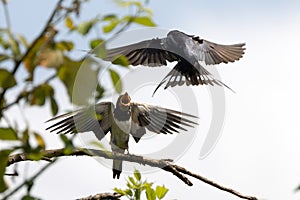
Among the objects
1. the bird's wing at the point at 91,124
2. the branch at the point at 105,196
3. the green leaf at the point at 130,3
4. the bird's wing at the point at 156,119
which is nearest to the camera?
the green leaf at the point at 130,3

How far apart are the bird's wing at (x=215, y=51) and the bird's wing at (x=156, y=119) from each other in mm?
1816

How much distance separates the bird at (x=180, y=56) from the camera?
24.1ft

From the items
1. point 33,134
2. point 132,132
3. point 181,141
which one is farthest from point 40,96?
point 132,132

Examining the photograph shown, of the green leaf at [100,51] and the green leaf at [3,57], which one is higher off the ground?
the green leaf at [100,51]

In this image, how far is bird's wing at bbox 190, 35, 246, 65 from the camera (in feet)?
28.3

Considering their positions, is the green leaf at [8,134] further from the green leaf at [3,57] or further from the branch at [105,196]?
the branch at [105,196]

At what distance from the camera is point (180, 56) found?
8031 mm

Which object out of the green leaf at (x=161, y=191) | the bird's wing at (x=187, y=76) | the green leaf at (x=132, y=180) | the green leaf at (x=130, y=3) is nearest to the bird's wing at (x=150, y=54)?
the bird's wing at (x=187, y=76)

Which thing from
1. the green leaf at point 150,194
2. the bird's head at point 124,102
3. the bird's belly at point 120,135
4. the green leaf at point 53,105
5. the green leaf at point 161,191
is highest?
the green leaf at point 53,105

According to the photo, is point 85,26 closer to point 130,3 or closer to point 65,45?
point 65,45

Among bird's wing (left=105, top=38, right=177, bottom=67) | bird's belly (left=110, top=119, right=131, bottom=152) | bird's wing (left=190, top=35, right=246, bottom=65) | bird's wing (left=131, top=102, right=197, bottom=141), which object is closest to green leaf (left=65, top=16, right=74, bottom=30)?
bird's wing (left=131, top=102, right=197, bottom=141)

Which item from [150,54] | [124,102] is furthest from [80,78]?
[150,54]

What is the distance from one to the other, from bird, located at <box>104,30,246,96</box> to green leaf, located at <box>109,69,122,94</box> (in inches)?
207

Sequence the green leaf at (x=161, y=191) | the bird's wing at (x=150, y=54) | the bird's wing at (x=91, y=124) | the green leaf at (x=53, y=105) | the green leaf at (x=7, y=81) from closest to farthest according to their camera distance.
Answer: the green leaf at (x=7, y=81) < the green leaf at (x=53, y=105) < the green leaf at (x=161, y=191) < the bird's wing at (x=91, y=124) < the bird's wing at (x=150, y=54)
